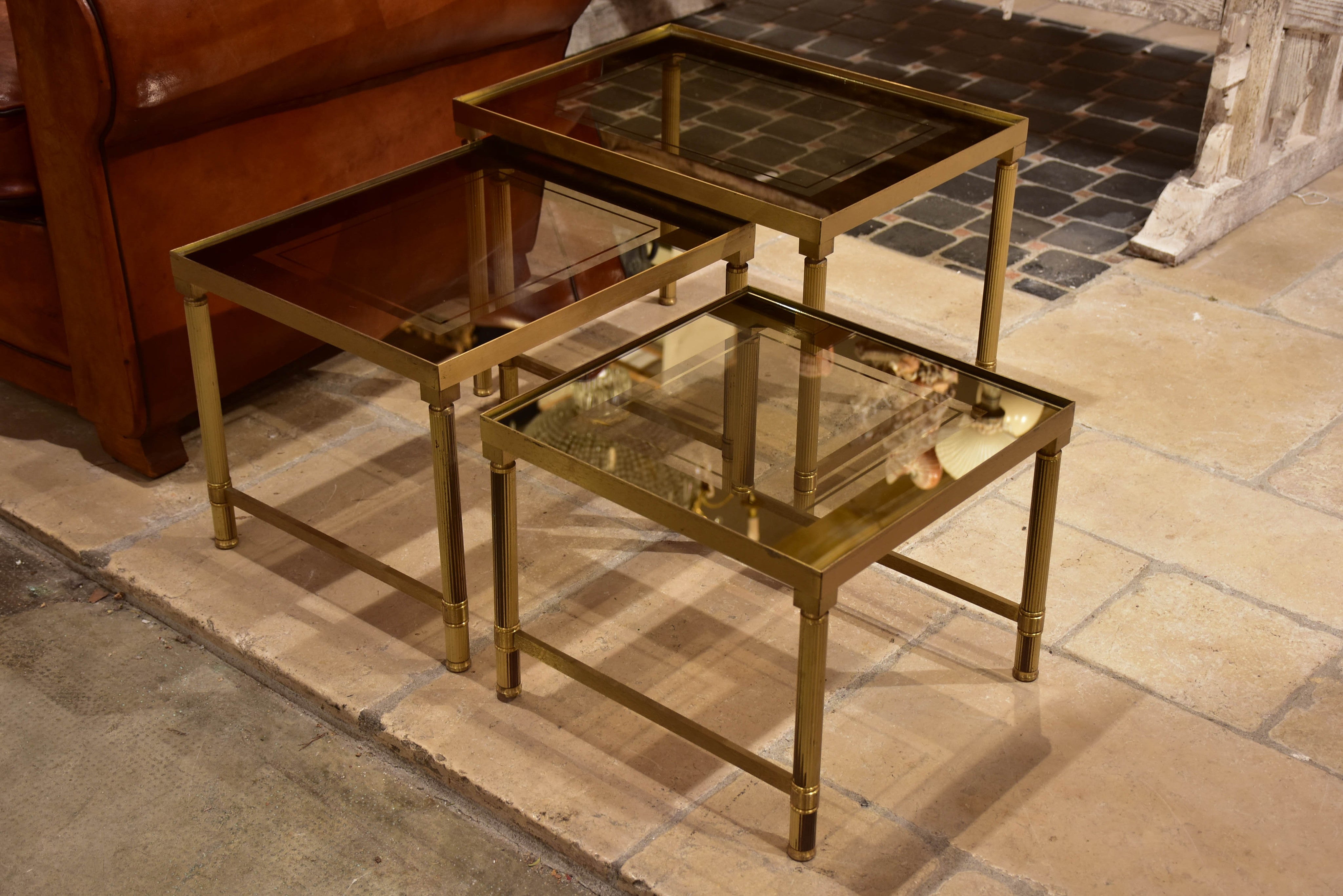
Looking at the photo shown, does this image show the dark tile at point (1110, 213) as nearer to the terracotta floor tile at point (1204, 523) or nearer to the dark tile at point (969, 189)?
the dark tile at point (969, 189)

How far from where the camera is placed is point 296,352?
2.80 m

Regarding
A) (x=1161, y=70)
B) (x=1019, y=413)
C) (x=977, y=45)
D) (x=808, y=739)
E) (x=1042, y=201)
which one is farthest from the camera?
(x=977, y=45)

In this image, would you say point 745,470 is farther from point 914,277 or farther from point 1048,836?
point 914,277

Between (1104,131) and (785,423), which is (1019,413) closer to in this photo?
(785,423)

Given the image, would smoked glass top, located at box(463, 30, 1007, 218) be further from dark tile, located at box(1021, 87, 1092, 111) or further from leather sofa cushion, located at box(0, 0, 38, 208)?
dark tile, located at box(1021, 87, 1092, 111)

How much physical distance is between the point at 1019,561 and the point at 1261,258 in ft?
4.58

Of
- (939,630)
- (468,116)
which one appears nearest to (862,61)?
(468,116)

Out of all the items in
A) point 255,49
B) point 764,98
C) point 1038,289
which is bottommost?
point 1038,289

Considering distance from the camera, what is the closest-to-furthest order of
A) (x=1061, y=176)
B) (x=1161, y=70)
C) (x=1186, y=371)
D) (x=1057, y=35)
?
(x=1186, y=371) → (x=1061, y=176) → (x=1161, y=70) → (x=1057, y=35)

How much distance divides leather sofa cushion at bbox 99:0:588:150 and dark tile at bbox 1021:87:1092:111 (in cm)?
190

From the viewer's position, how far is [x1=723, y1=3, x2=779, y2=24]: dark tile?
4684 millimetres

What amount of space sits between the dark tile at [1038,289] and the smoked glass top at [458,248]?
118 centimetres

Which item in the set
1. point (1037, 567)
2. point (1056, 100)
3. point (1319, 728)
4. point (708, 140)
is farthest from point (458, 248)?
point (1056, 100)

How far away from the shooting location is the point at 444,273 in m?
2.14
